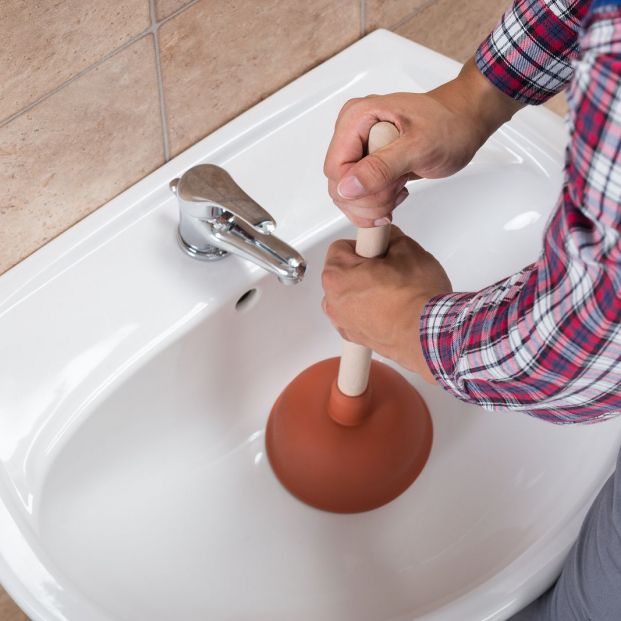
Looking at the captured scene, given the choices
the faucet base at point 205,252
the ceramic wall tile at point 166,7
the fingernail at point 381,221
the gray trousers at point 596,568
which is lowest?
the gray trousers at point 596,568

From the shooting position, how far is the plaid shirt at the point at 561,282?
342 millimetres

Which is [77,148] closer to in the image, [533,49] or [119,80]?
[119,80]

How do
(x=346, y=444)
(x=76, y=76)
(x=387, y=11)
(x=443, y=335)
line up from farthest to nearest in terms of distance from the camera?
(x=387, y=11) → (x=346, y=444) → (x=76, y=76) → (x=443, y=335)

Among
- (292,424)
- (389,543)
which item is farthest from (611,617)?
(292,424)

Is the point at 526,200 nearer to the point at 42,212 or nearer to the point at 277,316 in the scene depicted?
the point at 277,316

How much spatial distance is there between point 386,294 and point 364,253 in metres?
0.04

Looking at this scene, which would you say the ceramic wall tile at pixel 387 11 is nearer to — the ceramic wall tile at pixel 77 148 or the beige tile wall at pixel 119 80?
the beige tile wall at pixel 119 80

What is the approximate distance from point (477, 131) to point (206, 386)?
30cm

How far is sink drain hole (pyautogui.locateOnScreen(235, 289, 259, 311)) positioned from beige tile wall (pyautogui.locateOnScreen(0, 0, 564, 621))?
0.44 feet

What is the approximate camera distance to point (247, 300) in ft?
2.44

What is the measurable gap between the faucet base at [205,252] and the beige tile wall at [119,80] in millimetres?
76

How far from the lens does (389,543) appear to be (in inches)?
28.5

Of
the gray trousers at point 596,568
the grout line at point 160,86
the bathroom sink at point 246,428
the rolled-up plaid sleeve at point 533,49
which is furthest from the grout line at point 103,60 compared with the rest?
the gray trousers at point 596,568

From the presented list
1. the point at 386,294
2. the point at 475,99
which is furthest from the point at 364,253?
the point at 475,99
